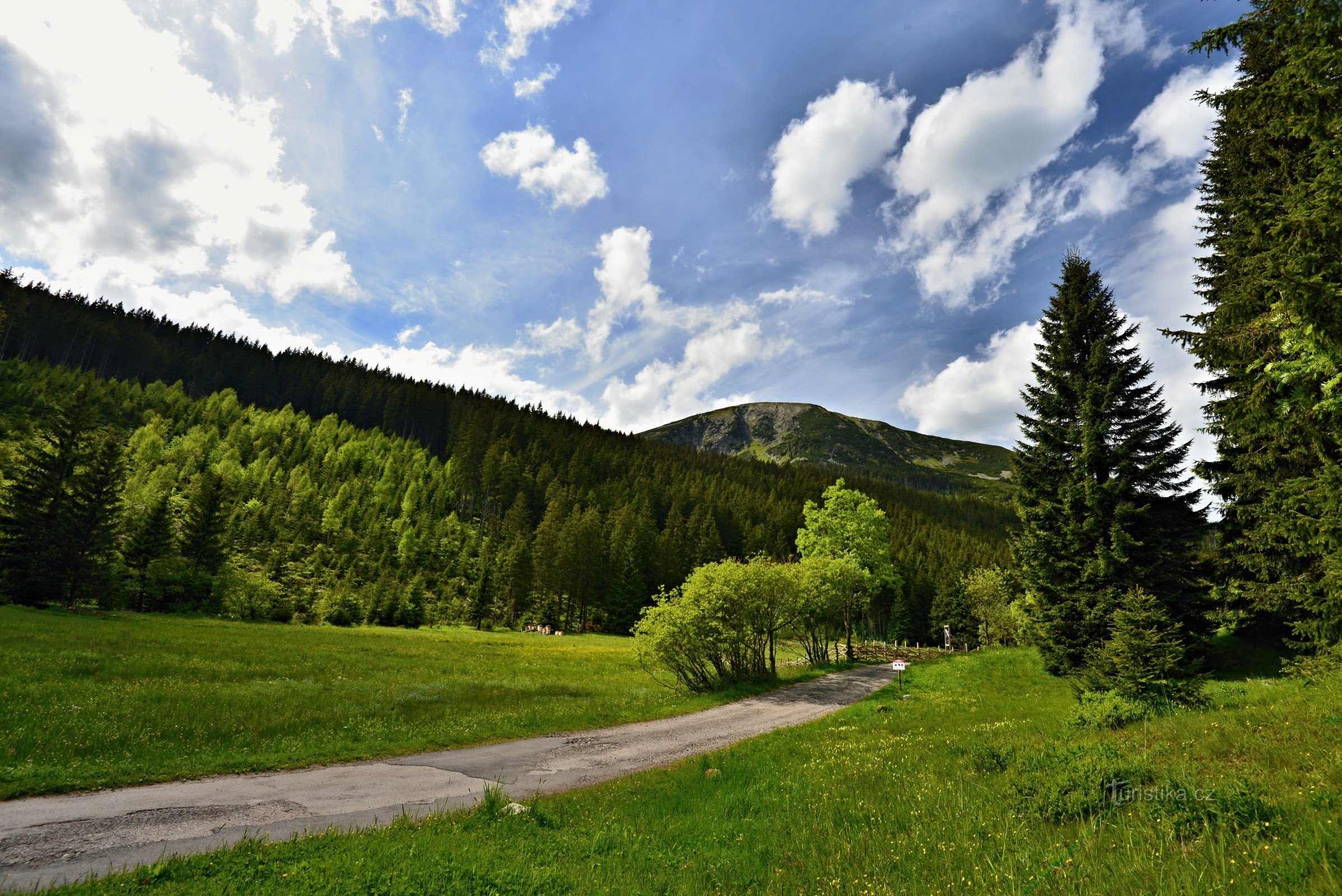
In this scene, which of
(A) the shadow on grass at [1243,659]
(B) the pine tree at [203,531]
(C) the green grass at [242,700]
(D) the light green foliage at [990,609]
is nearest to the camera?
(C) the green grass at [242,700]

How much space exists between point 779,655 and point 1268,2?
44319mm

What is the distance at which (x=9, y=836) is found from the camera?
8.18 metres

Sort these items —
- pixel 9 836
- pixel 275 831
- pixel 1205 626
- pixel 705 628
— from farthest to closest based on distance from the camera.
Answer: pixel 705 628
pixel 1205 626
pixel 275 831
pixel 9 836

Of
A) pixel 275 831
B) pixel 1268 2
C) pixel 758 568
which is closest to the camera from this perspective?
pixel 275 831

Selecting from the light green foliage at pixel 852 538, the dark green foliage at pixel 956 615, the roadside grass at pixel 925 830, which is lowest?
the dark green foliage at pixel 956 615

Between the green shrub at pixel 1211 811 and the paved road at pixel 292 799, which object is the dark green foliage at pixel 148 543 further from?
the green shrub at pixel 1211 811

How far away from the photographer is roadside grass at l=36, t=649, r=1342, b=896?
190 inches

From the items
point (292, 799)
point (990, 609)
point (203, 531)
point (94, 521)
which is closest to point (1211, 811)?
point (292, 799)

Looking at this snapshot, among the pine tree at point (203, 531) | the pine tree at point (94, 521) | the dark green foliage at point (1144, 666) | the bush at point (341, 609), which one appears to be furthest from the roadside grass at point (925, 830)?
the pine tree at point (203, 531)

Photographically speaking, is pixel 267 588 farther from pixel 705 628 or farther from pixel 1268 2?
pixel 1268 2

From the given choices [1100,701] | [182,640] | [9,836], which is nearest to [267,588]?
[182,640]

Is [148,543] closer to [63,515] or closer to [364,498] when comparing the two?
[63,515]

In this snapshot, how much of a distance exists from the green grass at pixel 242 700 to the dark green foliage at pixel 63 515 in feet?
20.3

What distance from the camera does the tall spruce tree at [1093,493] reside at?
2111cm
